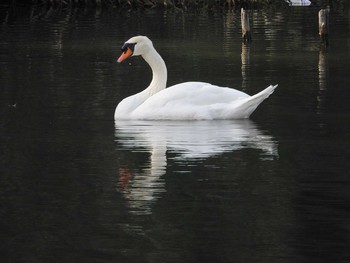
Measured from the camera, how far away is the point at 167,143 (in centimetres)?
1573

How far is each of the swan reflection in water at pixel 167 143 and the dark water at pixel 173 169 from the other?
0.02m

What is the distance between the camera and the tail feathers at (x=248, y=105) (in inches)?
677

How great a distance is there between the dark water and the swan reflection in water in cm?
2

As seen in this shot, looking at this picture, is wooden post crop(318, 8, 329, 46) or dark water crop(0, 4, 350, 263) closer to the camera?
dark water crop(0, 4, 350, 263)

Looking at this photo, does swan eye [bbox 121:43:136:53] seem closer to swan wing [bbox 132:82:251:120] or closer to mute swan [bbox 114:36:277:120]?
mute swan [bbox 114:36:277:120]

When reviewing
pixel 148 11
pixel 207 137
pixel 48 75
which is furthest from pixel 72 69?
pixel 148 11

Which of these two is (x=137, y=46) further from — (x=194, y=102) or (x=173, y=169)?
(x=173, y=169)

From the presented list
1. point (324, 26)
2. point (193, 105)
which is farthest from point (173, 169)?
point (324, 26)

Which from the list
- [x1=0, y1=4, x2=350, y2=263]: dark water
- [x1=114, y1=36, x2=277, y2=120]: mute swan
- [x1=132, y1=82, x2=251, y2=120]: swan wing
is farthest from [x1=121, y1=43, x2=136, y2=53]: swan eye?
[x1=132, y1=82, x2=251, y2=120]: swan wing

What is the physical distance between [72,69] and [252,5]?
2622cm

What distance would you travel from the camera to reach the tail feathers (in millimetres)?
17188

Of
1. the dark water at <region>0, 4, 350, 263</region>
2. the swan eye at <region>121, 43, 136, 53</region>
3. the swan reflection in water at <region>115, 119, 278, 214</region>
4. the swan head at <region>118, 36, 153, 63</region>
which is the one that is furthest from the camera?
the swan eye at <region>121, 43, 136, 53</region>

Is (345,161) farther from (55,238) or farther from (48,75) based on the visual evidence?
(48,75)

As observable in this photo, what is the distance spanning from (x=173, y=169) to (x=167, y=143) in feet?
6.62
